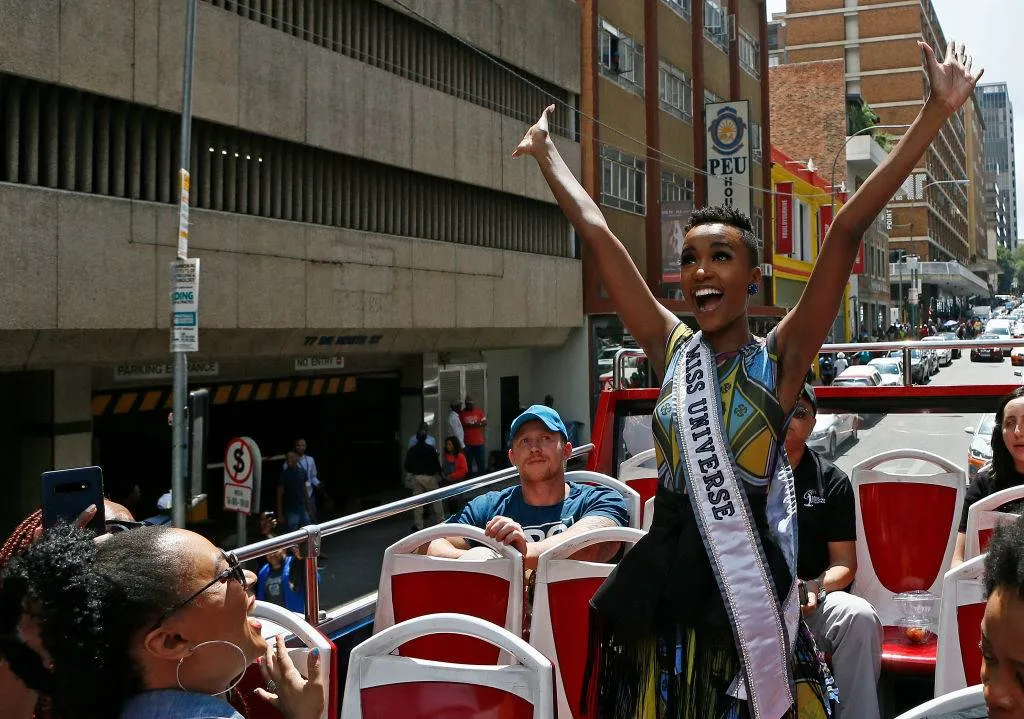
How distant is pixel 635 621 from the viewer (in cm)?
213

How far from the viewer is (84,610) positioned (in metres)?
1.79

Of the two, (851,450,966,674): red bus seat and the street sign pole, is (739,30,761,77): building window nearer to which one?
the street sign pole

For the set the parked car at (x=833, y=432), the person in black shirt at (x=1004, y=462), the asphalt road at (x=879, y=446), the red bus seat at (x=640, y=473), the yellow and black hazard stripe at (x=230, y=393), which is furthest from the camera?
the yellow and black hazard stripe at (x=230, y=393)

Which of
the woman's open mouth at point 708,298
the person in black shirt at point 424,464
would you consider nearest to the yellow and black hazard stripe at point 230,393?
the person in black shirt at point 424,464

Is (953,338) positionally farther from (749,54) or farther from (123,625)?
(123,625)

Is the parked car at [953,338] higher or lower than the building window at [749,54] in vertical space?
lower

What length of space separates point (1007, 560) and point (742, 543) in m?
0.56

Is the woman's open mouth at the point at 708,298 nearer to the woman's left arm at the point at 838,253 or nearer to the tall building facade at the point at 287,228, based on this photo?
the woman's left arm at the point at 838,253

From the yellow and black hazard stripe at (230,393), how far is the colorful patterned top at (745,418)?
12.3 metres

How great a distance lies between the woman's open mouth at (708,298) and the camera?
7.63 ft

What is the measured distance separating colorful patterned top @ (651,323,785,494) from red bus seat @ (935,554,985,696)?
1585 mm

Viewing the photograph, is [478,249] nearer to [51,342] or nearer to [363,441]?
[363,441]

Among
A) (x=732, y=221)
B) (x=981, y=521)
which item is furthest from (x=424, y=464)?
(x=732, y=221)

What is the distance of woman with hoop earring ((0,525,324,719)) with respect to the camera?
1.80m
